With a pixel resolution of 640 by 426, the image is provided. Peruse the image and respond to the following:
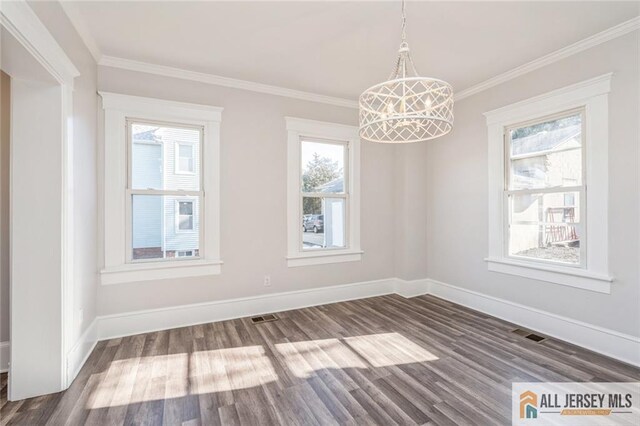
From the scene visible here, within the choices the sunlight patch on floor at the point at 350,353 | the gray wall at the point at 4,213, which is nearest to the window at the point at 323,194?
the sunlight patch on floor at the point at 350,353

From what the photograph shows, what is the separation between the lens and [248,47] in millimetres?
2785

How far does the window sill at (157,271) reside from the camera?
2955 mm

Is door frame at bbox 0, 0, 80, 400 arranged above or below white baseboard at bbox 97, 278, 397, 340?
above

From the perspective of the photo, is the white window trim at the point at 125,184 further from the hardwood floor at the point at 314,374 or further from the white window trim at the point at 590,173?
the white window trim at the point at 590,173

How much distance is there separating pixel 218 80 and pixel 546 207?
3.83 m

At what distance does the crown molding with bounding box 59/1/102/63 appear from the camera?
216 centimetres

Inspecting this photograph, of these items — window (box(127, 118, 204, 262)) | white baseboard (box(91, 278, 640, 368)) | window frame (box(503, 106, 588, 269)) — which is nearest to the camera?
white baseboard (box(91, 278, 640, 368))

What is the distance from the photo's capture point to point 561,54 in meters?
2.87

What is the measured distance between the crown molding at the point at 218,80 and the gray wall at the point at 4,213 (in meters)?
0.90

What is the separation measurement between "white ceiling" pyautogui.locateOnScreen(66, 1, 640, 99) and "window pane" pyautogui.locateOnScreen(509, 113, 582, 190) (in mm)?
724

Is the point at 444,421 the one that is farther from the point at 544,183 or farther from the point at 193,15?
the point at 193,15

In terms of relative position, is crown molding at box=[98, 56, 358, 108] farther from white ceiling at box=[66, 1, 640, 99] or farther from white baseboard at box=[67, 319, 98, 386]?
white baseboard at box=[67, 319, 98, 386]

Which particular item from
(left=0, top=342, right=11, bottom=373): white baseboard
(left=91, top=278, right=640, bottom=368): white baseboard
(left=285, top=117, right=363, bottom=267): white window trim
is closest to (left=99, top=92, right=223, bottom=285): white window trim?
(left=91, top=278, right=640, bottom=368): white baseboard

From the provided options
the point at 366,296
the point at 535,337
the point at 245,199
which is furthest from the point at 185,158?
the point at 535,337
